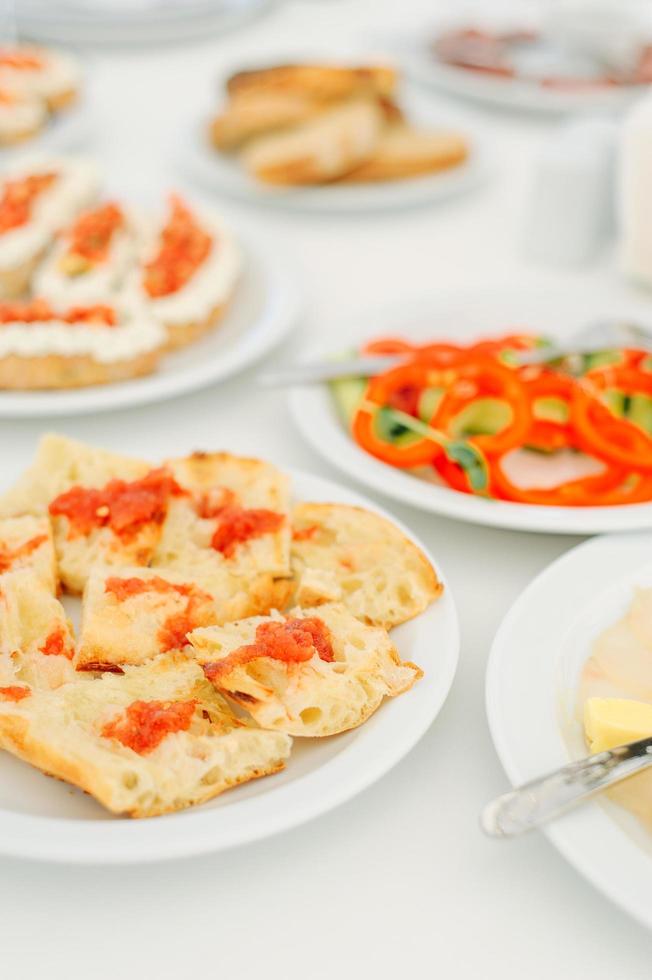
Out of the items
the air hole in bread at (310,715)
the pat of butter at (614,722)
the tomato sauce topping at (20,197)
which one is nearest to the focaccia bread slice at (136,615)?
the air hole in bread at (310,715)

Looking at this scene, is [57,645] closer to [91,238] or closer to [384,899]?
[384,899]

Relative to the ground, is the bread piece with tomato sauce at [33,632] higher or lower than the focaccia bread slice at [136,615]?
lower

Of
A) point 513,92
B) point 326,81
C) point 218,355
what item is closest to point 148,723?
point 218,355

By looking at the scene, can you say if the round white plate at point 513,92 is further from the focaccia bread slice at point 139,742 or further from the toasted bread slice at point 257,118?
the focaccia bread slice at point 139,742

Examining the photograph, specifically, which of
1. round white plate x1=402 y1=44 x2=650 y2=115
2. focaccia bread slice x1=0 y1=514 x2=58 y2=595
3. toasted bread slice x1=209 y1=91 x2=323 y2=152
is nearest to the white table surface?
focaccia bread slice x1=0 y1=514 x2=58 y2=595

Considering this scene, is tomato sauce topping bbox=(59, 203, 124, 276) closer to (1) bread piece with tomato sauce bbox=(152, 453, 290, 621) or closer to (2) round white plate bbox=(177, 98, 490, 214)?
(2) round white plate bbox=(177, 98, 490, 214)
